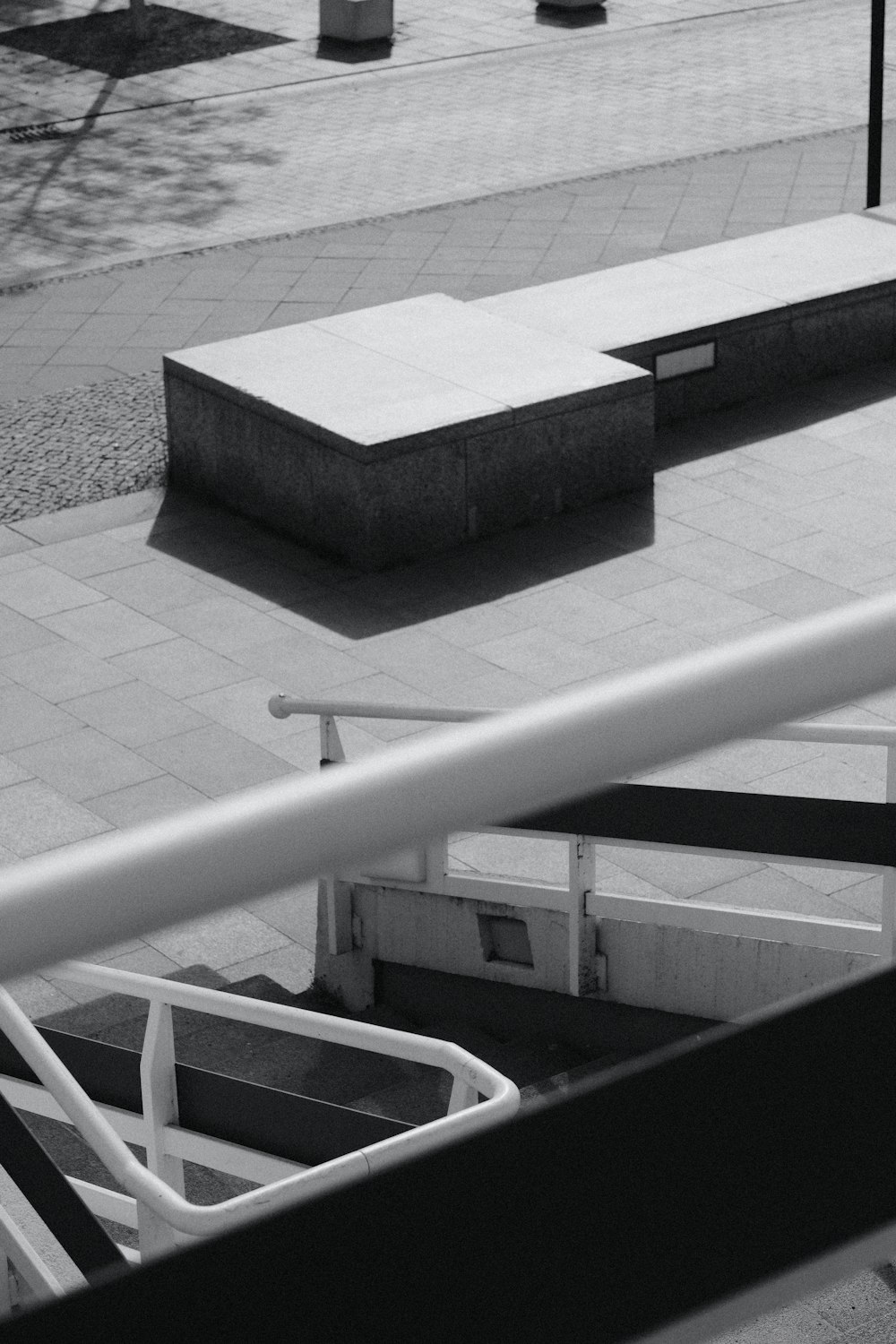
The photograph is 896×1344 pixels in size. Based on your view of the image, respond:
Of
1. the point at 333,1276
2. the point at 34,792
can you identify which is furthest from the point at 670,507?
the point at 333,1276

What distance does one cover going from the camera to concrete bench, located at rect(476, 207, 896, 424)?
10.6 metres

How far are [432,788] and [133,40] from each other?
2215cm

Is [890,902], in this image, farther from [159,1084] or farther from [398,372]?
[398,372]

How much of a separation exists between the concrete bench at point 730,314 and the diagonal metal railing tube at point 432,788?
9.34 metres

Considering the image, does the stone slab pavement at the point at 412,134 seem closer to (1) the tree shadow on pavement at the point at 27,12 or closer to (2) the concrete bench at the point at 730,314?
(2) the concrete bench at the point at 730,314

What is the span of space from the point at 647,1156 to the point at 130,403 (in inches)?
417

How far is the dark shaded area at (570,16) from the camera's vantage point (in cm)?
2198

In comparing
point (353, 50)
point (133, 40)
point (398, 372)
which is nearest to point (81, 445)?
point (398, 372)

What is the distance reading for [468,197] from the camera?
49.2 ft

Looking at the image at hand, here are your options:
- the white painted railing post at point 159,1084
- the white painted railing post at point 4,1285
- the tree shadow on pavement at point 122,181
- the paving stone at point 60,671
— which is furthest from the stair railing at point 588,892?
the tree shadow on pavement at point 122,181

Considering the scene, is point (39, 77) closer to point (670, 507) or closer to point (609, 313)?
point (609, 313)

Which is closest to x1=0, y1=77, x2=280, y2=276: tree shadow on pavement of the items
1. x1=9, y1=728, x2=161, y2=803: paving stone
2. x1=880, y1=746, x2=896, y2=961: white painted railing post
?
x1=9, y1=728, x2=161, y2=803: paving stone

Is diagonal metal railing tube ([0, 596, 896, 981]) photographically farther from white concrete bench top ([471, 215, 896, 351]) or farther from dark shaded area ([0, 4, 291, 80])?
dark shaded area ([0, 4, 291, 80])

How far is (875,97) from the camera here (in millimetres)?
12391
